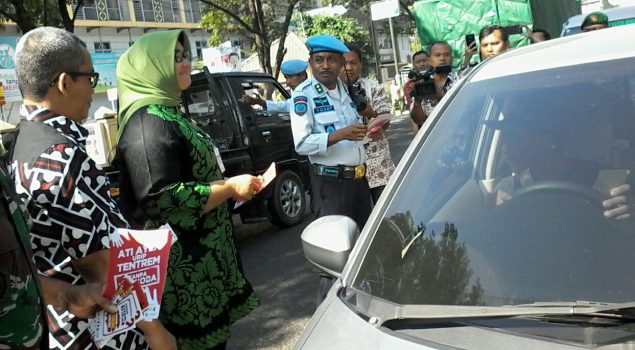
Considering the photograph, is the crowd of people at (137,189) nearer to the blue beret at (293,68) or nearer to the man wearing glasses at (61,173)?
the man wearing glasses at (61,173)

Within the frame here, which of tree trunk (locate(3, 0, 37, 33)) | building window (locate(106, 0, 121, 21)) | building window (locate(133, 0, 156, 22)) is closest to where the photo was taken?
tree trunk (locate(3, 0, 37, 33))

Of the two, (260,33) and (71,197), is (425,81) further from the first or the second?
(260,33)

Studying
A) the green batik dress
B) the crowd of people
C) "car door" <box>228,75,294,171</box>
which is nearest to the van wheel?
"car door" <box>228,75,294,171</box>

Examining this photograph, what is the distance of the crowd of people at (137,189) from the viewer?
1.84m

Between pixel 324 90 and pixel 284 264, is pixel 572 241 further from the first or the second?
pixel 284 264

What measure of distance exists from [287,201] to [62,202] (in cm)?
553

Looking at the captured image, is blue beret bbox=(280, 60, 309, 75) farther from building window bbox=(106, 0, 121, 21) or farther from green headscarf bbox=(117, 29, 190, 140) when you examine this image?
building window bbox=(106, 0, 121, 21)

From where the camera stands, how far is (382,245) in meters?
1.88

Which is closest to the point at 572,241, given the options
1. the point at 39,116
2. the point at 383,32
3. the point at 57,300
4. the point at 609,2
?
the point at 57,300

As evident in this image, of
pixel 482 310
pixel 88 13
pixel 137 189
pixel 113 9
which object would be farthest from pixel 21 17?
pixel 113 9

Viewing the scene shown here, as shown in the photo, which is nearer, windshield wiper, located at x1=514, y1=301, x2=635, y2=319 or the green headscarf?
windshield wiper, located at x1=514, y1=301, x2=635, y2=319

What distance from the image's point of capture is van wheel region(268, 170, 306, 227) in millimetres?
7121

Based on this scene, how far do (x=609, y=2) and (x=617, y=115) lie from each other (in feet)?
53.6

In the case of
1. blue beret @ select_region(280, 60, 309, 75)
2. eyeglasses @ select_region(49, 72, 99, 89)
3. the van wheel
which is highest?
blue beret @ select_region(280, 60, 309, 75)
